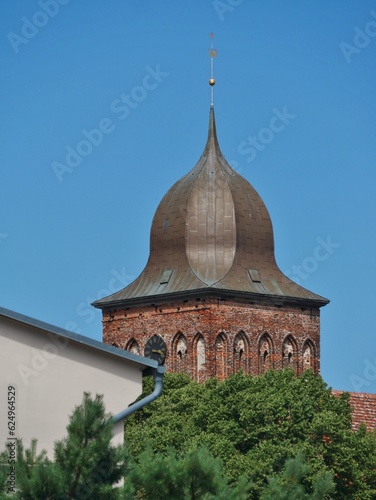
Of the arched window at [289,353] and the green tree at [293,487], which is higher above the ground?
the arched window at [289,353]

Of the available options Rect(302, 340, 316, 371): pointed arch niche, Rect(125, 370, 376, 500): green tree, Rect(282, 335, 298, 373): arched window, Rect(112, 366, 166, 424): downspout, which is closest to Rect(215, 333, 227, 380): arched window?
Rect(282, 335, 298, 373): arched window

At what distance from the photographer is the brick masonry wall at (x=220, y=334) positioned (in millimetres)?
62500

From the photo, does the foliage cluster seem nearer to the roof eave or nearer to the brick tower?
the roof eave

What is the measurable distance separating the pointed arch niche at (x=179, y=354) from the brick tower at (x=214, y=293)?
0.04 meters

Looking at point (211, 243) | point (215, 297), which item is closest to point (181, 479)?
point (215, 297)

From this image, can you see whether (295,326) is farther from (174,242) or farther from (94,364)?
(94,364)

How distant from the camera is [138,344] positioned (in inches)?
2527

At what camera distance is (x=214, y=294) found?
204 feet

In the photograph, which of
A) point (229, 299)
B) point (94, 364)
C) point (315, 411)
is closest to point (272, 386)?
point (315, 411)

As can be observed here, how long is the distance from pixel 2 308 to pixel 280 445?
2256 cm

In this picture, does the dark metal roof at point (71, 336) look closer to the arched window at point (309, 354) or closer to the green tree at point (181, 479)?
the green tree at point (181, 479)

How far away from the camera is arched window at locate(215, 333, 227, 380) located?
6241cm

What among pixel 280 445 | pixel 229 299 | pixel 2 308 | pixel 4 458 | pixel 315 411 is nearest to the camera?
pixel 4 458

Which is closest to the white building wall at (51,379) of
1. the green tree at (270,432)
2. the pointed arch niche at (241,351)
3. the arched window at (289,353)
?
the green tree at (270,432)
